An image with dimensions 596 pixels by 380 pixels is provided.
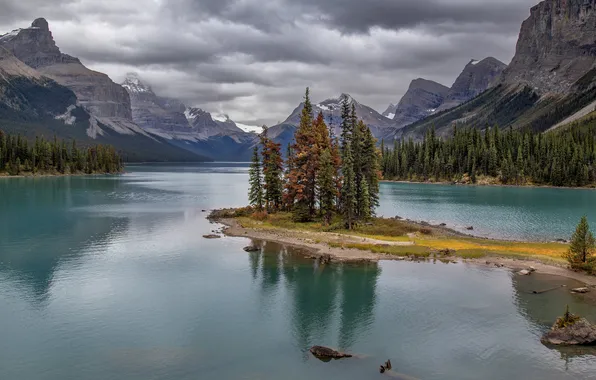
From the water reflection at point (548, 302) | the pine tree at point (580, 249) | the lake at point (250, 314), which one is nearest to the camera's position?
the lake at point (250, 314)

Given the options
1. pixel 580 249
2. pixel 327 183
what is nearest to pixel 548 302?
pixel 580 249

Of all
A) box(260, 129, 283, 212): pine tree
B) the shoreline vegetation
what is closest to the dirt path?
the shoreline vegetation

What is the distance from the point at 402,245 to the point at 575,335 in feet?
114

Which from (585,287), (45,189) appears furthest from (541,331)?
(45,189)

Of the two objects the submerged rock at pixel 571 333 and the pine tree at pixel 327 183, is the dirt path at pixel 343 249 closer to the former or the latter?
the pine tree at pixel 327 183

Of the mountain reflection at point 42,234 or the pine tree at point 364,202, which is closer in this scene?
the mountain reflection at point 42,234

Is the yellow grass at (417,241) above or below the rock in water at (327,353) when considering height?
above

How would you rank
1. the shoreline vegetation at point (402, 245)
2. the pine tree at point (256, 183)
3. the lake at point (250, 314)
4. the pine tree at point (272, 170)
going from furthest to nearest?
1. the pine tree at point (256, 183)
2. the pine tree at point (272, 170)
3. the shoreline vegetation at point (402, 245)
4. the lake at point (250, 314)

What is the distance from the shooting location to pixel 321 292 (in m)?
51.7

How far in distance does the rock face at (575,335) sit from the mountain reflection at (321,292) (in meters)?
14.7

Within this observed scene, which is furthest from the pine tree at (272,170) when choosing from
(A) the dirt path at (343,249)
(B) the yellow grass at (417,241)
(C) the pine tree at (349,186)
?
(C) the pine tree at (349,186)

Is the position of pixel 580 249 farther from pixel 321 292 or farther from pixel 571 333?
pixel 321 292

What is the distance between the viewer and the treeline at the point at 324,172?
278 feet

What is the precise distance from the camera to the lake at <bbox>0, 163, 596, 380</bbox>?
33812 mm
